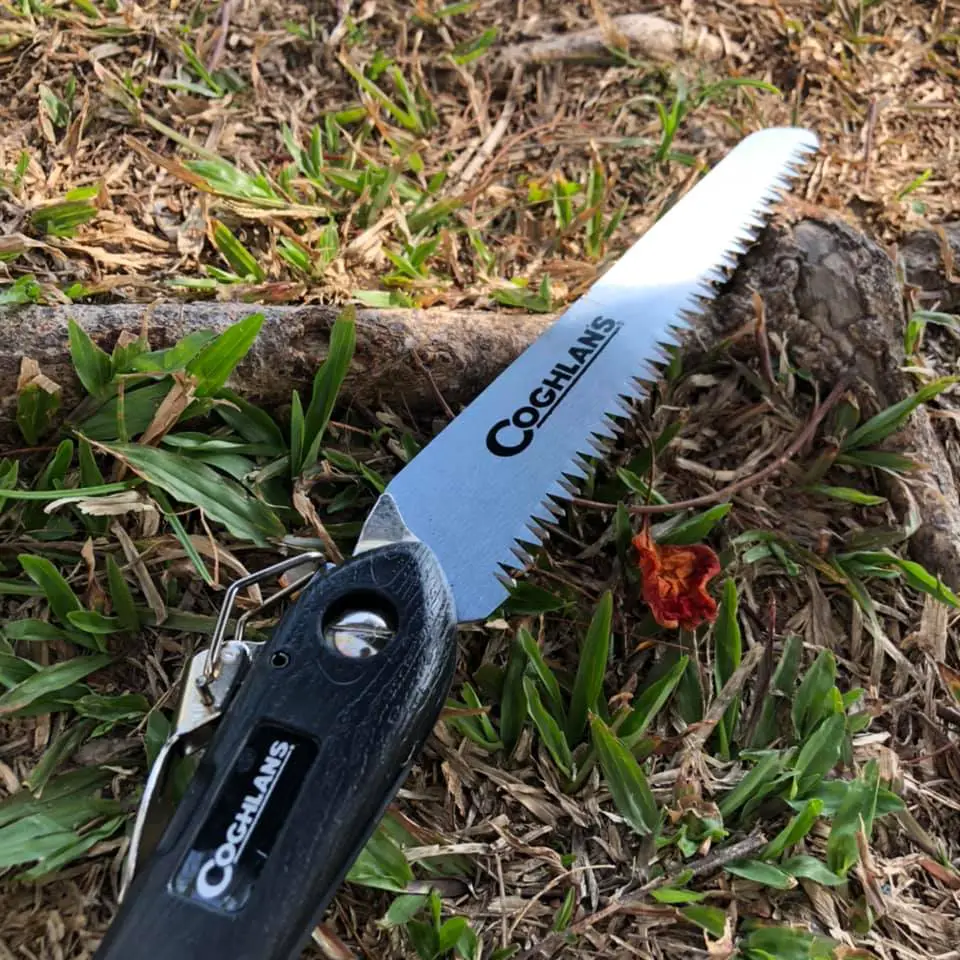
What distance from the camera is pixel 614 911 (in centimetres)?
141

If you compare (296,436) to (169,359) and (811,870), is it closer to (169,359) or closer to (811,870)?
(169,359)

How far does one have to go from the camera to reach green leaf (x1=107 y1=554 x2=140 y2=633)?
59.3 inches

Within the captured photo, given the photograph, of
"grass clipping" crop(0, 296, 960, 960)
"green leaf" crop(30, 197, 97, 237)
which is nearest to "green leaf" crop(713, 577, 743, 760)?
"grass clipping" crop(0, 296, 960, 960)

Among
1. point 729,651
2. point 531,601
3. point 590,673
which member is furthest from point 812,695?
point 531,601

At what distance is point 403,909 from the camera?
1371 millimetres

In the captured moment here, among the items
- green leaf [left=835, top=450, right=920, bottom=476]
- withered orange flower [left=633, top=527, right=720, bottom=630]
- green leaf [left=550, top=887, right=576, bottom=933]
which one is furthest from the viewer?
green leaf [left=835, top=450, right=920, bottom=476]

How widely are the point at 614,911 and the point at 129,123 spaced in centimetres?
205

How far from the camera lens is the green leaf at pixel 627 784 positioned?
146cm

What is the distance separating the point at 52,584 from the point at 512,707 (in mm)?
813

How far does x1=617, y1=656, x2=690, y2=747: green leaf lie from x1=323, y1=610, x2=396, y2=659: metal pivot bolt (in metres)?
0.47

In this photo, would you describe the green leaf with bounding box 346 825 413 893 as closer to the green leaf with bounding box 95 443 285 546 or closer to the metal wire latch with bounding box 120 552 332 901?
the metal wire latch with bounding box 120 552 332 901

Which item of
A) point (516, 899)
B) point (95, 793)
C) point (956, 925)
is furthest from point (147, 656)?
point (956, 925)

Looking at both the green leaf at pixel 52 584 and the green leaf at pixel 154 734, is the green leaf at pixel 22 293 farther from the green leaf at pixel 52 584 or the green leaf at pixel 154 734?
the green leaf at pixel 154 734

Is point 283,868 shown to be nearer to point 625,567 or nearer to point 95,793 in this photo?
point 95,793
